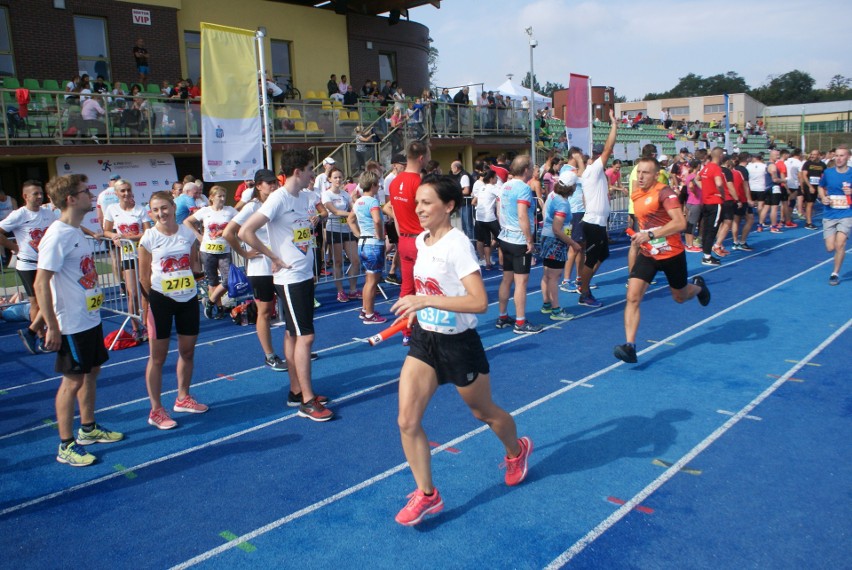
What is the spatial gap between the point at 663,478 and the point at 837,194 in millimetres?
7409

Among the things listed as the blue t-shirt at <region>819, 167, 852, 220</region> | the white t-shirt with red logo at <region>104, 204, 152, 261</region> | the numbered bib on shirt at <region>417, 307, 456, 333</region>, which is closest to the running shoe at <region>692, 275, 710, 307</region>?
the blue t-shirt at <region>819, 167, 852, 220</region>

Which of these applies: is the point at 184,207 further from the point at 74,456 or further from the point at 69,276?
the point at 74,456

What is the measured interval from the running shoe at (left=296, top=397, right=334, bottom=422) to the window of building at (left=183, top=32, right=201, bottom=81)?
1944 cm

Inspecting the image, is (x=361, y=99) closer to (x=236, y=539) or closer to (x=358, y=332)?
(x=358, y=332)

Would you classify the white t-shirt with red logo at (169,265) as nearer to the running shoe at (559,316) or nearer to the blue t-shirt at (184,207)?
the running shoe at (559,316)

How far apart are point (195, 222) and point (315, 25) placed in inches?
698

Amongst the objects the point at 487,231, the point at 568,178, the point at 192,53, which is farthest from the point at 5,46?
the point at 568,178

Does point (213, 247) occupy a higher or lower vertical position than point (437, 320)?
higher

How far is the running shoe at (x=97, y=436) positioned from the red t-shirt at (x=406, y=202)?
11.0 ft

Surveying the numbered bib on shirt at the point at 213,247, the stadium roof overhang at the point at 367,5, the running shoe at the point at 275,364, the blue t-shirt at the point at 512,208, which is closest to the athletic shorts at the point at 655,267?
the blue t-shirt at the point at 512,208

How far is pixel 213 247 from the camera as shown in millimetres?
9484

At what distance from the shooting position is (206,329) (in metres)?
9.08

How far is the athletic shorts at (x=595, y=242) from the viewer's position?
358 inches

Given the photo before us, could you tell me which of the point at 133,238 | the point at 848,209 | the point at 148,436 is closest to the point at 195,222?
the point at 133,238
